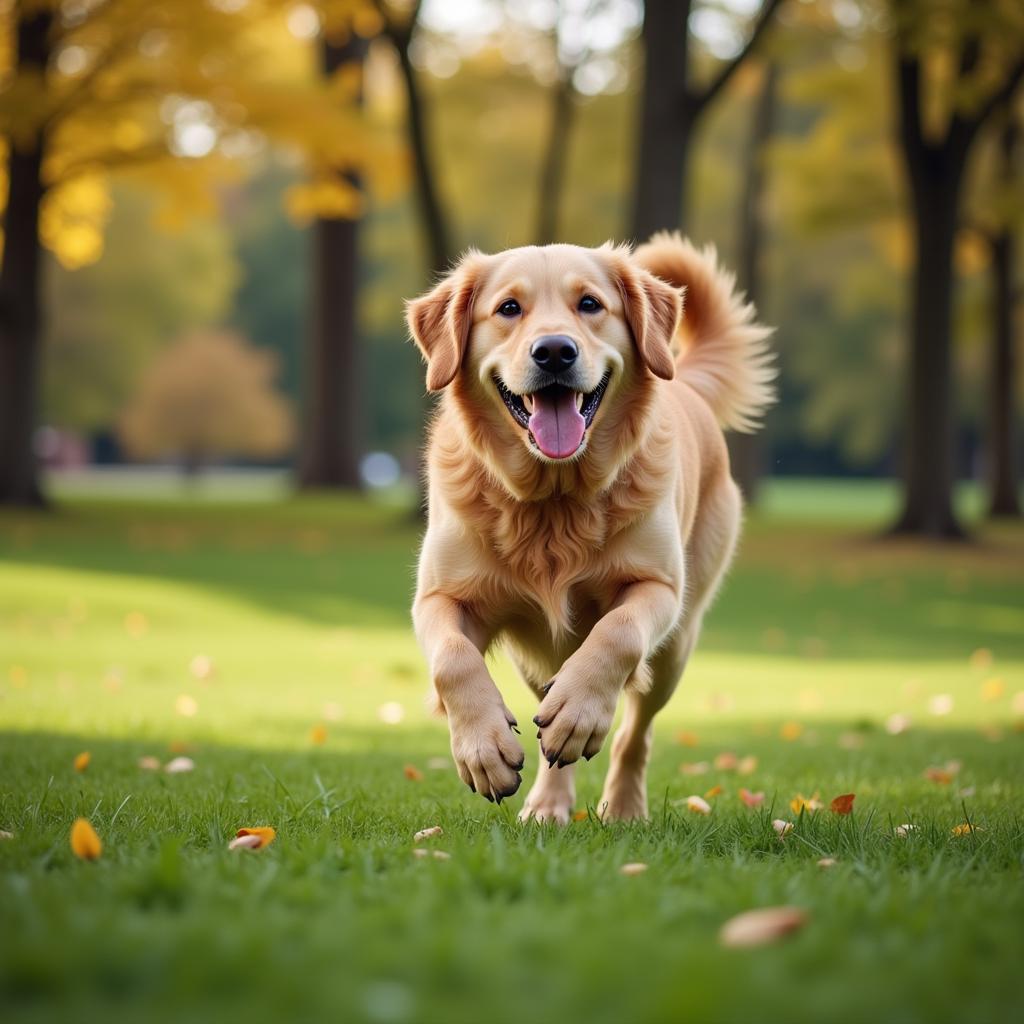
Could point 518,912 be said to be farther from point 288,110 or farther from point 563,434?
point 288,110

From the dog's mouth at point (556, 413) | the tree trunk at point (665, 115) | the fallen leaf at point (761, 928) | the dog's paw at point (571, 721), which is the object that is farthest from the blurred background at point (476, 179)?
the fallen leaf at point (761, 928)

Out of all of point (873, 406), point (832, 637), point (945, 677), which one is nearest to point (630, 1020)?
point (945, 677)

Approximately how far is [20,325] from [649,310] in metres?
16.8

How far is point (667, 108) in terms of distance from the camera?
52.3ft

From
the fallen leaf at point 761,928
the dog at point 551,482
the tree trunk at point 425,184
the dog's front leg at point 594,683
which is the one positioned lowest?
the fallen leaf at point 761,928

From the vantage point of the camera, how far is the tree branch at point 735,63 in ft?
50.6

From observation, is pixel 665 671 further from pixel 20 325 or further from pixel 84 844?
pixel 20 325

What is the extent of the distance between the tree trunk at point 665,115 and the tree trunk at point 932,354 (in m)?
5.36

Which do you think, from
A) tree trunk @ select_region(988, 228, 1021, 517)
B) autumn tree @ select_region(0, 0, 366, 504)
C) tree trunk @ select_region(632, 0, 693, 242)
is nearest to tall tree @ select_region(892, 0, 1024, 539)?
tree trunk @ select_region(632, 0, 693, 242)

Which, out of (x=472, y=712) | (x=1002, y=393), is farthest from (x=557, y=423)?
(x=1002, y=393)

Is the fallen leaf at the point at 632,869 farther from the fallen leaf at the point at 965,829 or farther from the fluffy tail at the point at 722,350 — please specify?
the fluffy tail at the point at 722,350

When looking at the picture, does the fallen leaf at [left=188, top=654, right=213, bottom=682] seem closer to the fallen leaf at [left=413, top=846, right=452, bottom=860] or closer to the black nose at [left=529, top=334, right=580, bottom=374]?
the black nose at [left=529, top=334, right=580, bottom=374]

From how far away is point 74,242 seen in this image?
22.8 m

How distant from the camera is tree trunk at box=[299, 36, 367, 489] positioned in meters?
26.1
